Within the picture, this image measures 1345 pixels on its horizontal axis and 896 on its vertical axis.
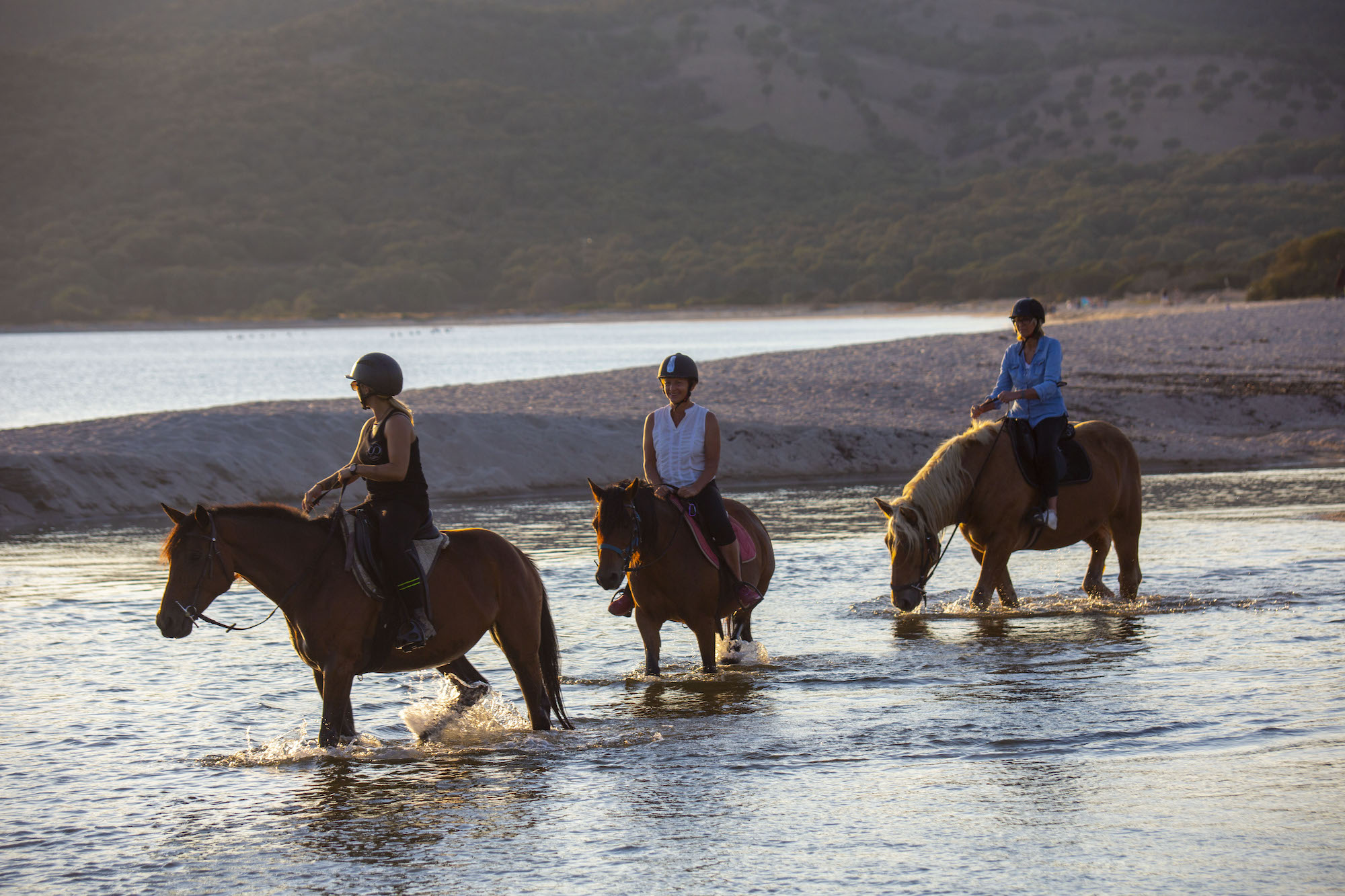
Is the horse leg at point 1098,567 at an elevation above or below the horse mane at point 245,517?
below

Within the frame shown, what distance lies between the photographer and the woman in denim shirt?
11.1 metres

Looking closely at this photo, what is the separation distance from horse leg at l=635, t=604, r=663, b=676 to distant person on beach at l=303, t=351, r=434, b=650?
220 centimetres

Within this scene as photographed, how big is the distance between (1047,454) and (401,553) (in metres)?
6.02

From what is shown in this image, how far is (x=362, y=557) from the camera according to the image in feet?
24.3

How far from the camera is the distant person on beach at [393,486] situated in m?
7.31

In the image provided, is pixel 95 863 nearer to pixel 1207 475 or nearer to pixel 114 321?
pixel 1207 475

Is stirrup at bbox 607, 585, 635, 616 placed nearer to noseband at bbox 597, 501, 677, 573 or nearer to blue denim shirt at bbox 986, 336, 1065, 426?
noseband at bbox 597, 501, 677, 573

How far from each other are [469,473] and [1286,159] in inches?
7083

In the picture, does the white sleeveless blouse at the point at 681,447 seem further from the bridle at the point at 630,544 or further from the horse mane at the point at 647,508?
the bridle at the point at 630,544

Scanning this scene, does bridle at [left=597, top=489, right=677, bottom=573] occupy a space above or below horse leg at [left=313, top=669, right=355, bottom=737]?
above

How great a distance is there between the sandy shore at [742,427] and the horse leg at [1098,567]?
10122mm

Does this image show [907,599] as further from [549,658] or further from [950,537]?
[549,658]

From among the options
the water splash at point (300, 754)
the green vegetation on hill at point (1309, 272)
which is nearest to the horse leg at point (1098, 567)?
the water splash at point (300, 754)

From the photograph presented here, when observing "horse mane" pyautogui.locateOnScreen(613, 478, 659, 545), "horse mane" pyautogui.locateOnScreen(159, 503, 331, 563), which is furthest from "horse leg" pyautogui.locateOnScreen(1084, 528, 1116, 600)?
"horse mane" pyautogui.locateOnScreen(159, 503, 331, 563)
